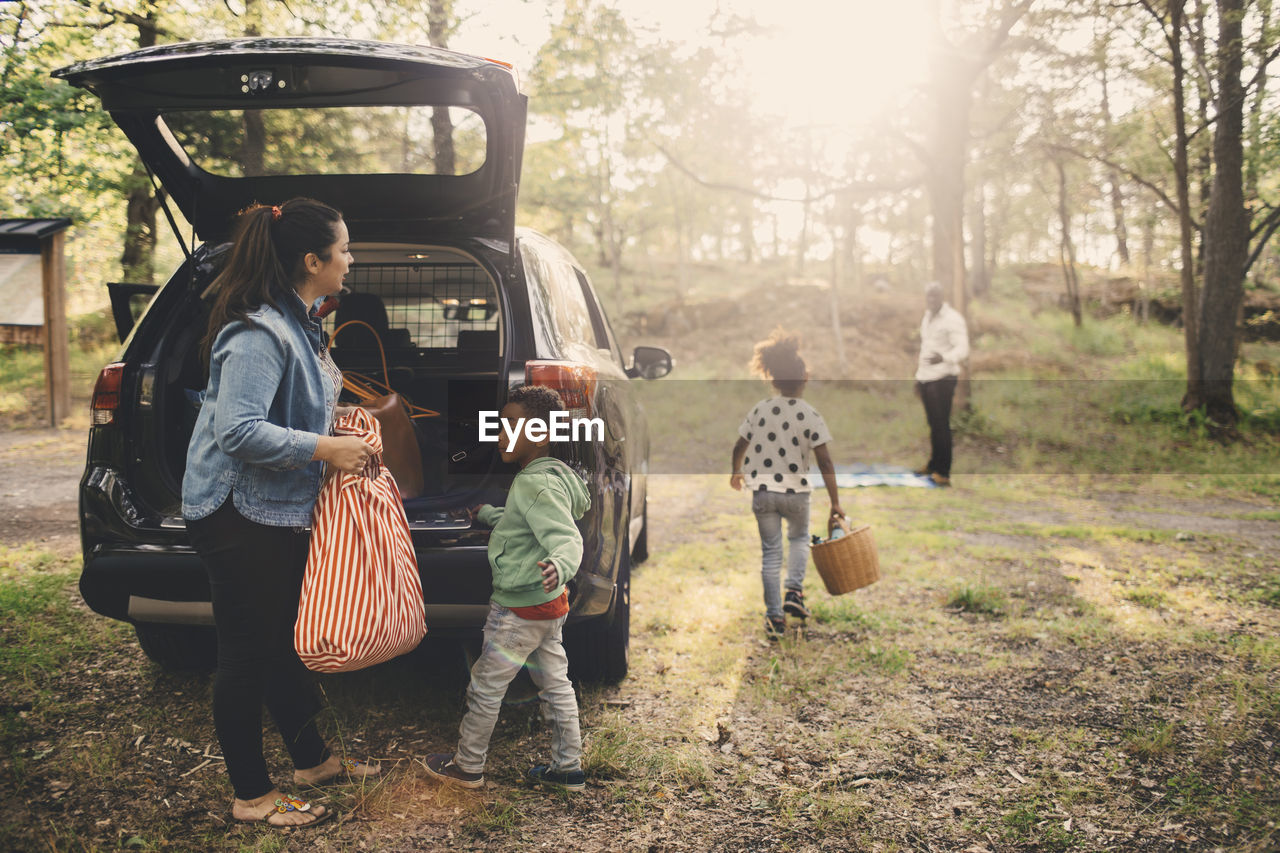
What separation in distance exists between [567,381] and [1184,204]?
11634 mm

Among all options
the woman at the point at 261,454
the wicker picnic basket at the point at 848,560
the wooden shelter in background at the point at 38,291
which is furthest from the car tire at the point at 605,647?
the wooden shelter in background at the point at 38,291

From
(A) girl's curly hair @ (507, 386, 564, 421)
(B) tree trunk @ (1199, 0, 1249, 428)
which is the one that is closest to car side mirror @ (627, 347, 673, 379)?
(A) girl's curly hair @ (507, 386, 564, 421)

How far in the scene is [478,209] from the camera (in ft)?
10.3

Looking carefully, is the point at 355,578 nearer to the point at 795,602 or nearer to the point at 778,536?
the point at 778,536

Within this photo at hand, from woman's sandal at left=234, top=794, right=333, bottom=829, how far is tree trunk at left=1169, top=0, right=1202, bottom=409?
1240 cm

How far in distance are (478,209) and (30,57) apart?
454cm

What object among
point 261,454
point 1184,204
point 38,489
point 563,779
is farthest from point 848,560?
point 1184,204

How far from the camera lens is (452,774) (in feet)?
8.71

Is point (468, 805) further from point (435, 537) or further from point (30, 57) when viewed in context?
point (30, 57)

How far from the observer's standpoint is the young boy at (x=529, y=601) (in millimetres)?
2531

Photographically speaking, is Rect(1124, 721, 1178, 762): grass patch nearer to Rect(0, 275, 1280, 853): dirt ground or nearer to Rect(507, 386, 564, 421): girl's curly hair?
Rect(0, 275, 1280, 853): dirt ground

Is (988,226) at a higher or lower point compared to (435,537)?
higher

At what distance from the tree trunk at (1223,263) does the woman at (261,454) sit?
40.0 feet

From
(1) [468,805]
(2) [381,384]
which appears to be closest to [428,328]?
(2) [381,384]
